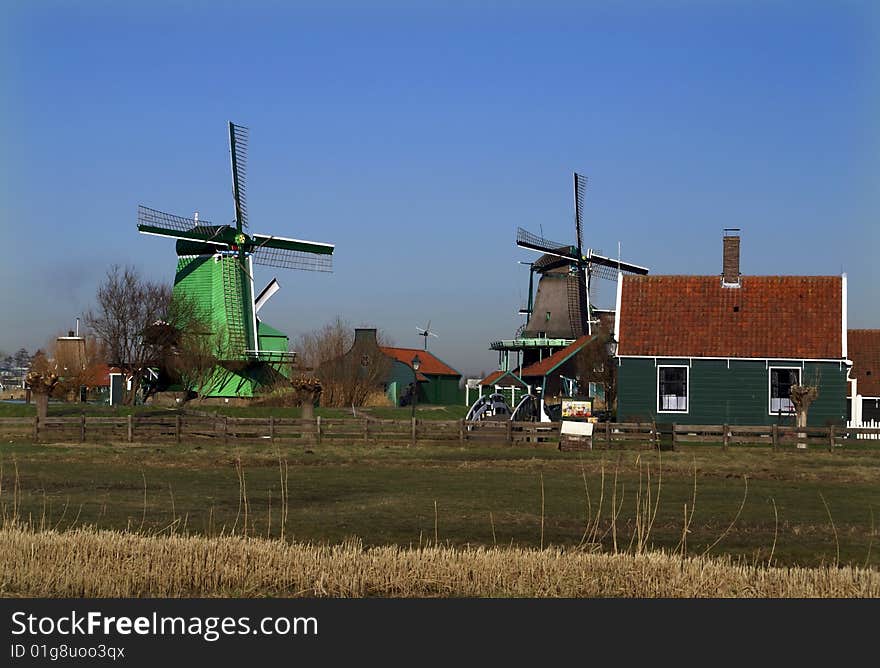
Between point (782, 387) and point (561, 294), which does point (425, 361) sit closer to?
point (561, 294)

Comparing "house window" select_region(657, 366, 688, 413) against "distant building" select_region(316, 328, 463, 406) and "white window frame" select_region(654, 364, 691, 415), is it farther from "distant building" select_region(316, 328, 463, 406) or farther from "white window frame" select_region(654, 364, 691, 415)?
"distant building" select_region(316, 328, 463, 406)

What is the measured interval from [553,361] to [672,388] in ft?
65.7

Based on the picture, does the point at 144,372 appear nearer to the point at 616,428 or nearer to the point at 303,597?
the point at 616,428

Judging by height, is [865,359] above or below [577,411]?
above

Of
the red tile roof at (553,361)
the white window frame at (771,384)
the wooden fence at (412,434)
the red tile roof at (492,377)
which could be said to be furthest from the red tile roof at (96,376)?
the white window frame at (771,384)

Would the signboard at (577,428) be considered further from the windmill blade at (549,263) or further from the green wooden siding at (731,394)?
the windmill blade at (549,263)

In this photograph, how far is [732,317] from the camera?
140ft

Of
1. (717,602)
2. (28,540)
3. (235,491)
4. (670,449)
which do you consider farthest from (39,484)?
(670,449)

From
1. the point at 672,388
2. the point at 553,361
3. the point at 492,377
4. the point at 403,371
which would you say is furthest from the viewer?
the point at 403,371

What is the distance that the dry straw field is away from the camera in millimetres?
11898

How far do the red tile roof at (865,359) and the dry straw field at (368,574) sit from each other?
137 ft

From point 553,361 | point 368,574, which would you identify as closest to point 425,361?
point 553,361

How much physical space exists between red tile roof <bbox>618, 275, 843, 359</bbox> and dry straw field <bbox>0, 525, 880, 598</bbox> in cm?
2901

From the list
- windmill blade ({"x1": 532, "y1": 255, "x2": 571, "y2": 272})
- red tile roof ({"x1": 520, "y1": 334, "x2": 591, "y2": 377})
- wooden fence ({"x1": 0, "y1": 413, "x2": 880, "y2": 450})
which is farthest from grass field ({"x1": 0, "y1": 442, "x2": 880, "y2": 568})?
windmill blade ({"x1": 532, "y1": 255, "x2": 571, "y2": 272})
